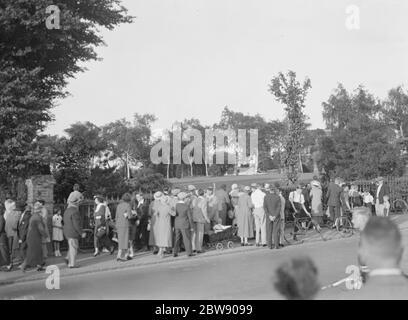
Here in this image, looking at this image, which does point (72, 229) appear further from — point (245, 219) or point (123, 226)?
point (245, 219)

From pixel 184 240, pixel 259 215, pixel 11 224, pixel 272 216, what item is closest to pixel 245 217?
pixel 259 215

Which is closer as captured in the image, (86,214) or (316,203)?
(86,214)

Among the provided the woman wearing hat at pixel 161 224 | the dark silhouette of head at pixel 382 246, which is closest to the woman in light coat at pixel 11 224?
the woman wearing hat at pixel 161 224

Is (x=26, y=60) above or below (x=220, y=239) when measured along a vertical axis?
above

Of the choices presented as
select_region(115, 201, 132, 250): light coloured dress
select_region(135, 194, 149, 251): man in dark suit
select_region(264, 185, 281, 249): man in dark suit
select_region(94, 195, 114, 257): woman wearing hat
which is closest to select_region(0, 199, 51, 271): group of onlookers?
select_region(94, 195, 114, 257): woman wearing hat

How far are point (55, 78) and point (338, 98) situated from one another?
4259cm

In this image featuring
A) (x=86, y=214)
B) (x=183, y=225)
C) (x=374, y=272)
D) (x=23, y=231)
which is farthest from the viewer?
(x=86, y=214)

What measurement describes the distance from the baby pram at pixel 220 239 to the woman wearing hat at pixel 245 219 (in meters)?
0.36

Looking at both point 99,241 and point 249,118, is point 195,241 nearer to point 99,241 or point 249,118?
point 99,241

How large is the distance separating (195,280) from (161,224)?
4.72m

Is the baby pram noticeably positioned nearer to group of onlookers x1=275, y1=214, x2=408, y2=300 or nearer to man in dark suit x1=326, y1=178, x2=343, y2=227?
man in dark suit x1=326, y1=178, x2=343, y2=227

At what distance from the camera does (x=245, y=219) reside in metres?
18.2

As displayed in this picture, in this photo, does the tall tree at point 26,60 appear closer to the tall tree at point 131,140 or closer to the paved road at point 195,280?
the paved road at point 195,280
